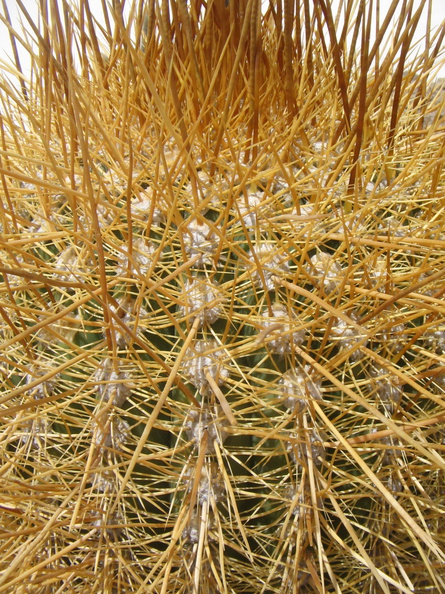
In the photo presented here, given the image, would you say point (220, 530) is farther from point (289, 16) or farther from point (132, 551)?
point (289, 16)

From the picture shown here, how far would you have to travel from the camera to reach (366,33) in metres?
0.41

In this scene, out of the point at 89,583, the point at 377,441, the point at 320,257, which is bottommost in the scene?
the point at 89,583

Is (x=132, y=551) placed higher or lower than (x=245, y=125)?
lower

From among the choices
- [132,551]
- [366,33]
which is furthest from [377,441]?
[366,33]

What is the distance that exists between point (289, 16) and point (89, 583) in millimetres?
463

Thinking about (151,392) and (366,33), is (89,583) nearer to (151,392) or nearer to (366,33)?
(151,392)

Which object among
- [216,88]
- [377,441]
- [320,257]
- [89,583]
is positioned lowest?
[89,583]

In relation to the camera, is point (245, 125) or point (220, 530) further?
point (245, 125)

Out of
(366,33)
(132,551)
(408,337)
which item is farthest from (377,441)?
(366,33)

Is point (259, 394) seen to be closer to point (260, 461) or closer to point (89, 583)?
point (260, 461)

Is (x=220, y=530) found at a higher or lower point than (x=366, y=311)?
lower

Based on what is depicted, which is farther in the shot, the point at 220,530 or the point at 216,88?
the point at 216,88

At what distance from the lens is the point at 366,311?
0.41 metres

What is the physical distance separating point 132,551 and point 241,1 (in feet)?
1.45
